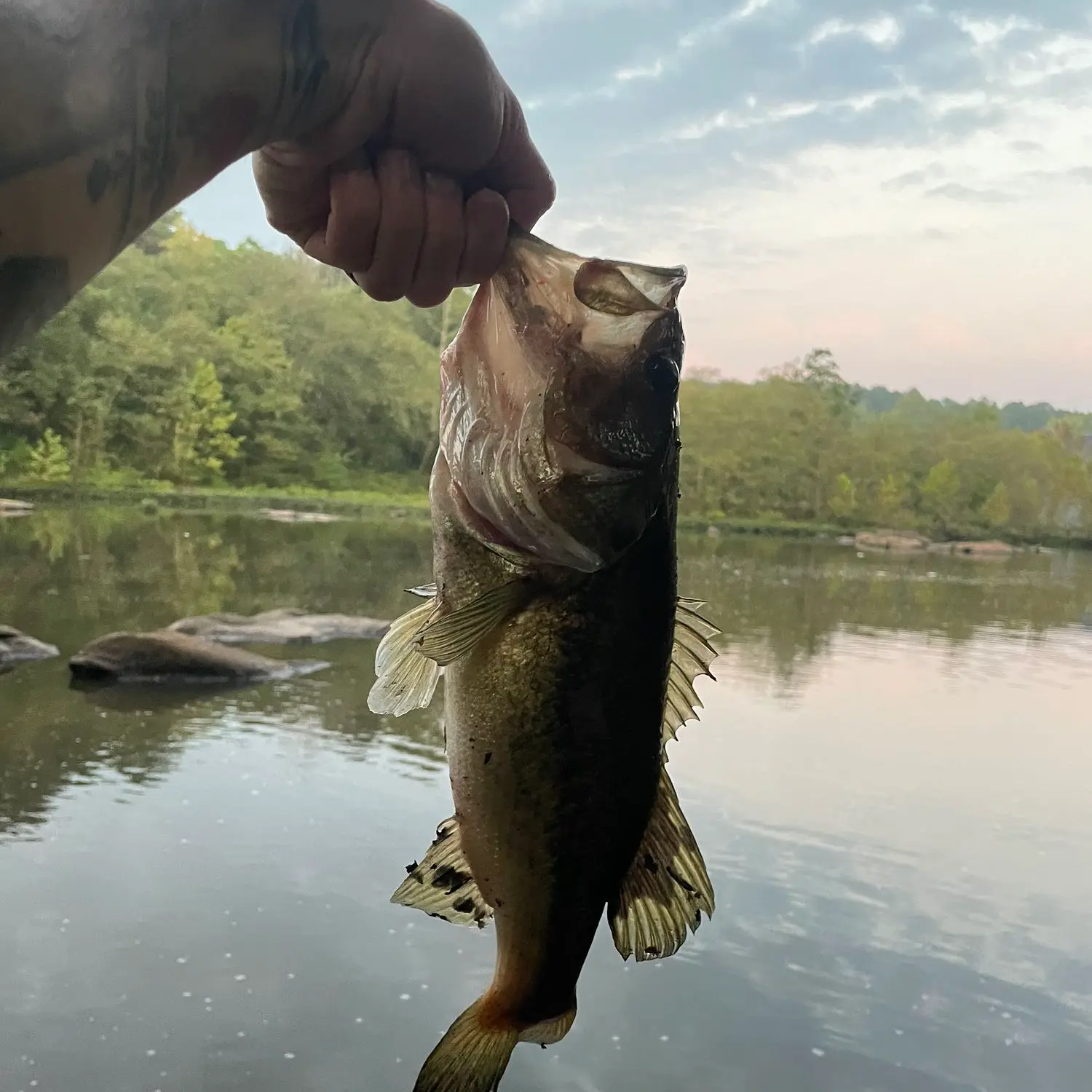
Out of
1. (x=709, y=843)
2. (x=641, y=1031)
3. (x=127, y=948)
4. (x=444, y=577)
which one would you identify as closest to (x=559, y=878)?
(x=444, y=577)

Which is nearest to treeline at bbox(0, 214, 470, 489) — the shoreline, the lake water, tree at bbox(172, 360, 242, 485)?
tree at bbox(172, 360, 242, 485)

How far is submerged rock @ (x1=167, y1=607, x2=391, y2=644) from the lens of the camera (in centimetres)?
615

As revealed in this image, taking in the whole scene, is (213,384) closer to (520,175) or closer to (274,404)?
(274,404)

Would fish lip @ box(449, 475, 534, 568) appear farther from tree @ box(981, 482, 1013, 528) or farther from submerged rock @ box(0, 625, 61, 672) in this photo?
tree @ box(981, 482, 1013, 528)

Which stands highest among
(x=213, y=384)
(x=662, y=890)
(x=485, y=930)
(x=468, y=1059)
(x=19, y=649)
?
(x=213, y=384)

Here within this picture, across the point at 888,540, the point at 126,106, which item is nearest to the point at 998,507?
the point at 888,540

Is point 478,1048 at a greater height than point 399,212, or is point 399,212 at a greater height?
point 399,212

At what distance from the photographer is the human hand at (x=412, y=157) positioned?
85 cm

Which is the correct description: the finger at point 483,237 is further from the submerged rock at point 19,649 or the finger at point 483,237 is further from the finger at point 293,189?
the submerged rock at point 19,649

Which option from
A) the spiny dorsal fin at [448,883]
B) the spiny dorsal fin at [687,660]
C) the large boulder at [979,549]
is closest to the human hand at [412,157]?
the spiny dorsal fin at [687,660]

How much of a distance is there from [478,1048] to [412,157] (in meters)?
0.85

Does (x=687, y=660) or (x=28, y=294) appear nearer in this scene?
(x=28, y=294)

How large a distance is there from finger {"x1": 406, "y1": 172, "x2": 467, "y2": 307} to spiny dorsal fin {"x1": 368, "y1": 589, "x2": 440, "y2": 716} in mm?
318

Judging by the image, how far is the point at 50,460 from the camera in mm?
10359
